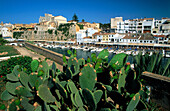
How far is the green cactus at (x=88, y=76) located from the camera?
1925 millimetres

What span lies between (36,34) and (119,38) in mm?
44925

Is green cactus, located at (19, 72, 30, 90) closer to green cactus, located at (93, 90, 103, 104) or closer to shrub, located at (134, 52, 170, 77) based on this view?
green cactus, located at (93, 90, 103, 104)

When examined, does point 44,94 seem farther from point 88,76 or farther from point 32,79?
point 88,76

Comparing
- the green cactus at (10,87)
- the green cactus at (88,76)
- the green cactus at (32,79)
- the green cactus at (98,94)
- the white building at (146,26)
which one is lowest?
the green cactus at (10,87)

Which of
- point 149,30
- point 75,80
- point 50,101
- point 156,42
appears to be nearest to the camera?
point 50,101

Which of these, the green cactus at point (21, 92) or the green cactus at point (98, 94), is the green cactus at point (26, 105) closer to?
the green cactus at point (21, 92)

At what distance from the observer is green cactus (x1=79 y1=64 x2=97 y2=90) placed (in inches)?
75.8

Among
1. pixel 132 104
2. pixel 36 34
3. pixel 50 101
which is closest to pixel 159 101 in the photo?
pixel 132 104

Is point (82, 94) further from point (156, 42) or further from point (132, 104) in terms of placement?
point (156, 42)

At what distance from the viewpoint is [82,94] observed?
5.88 ft

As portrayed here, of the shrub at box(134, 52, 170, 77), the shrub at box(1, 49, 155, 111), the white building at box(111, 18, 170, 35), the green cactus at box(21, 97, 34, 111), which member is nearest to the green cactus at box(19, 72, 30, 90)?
the shrub at box(1, 49, 155, 111)

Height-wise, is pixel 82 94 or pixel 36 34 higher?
pixel 36 34

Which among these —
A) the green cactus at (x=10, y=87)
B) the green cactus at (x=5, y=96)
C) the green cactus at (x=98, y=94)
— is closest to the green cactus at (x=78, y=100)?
the green cactus at (x=98, y=94)

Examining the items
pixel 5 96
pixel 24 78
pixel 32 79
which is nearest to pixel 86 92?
pixel 32 79
